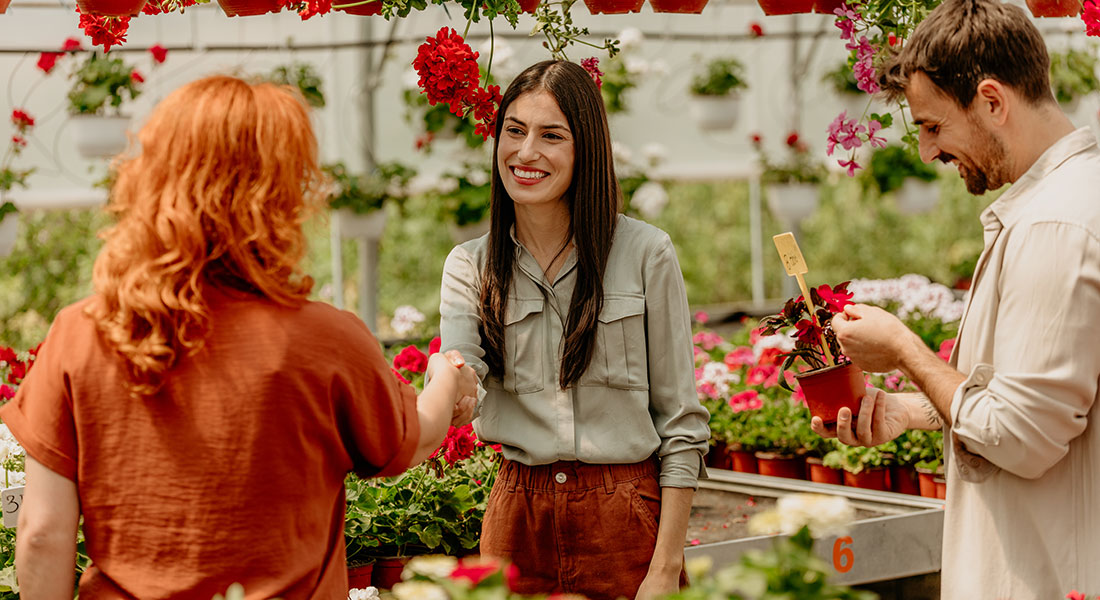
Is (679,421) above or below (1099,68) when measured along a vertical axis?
below

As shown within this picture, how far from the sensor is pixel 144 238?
125cm

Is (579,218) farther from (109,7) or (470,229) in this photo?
(470,229)

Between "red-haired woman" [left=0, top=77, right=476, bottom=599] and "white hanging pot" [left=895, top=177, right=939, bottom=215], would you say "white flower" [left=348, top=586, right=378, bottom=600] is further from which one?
"white hanging pot" [left=895, top=177, right=939, bottom=215]

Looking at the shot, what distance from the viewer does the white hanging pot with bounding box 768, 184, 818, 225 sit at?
6234 millimetres

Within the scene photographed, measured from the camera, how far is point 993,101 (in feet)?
5.03

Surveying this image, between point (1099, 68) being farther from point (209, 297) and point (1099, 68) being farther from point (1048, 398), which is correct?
point (209, 297)

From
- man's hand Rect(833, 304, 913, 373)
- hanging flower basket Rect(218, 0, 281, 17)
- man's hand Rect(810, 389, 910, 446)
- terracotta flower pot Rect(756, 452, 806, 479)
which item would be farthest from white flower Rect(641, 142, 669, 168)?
man's hand Rect(833, 304, 913, 373)

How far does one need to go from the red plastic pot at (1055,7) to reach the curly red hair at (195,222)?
178cm

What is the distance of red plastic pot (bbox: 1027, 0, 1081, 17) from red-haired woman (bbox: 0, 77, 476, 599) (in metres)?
1.79

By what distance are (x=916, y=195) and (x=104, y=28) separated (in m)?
4.64

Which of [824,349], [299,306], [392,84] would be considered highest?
[392,84]

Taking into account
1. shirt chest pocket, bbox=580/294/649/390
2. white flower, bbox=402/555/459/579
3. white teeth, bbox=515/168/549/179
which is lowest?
white flower, bbox=402/555/459/579

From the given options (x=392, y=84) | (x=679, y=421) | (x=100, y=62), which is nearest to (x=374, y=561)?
(x=679, y=421)

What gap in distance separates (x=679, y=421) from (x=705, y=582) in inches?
31.1
